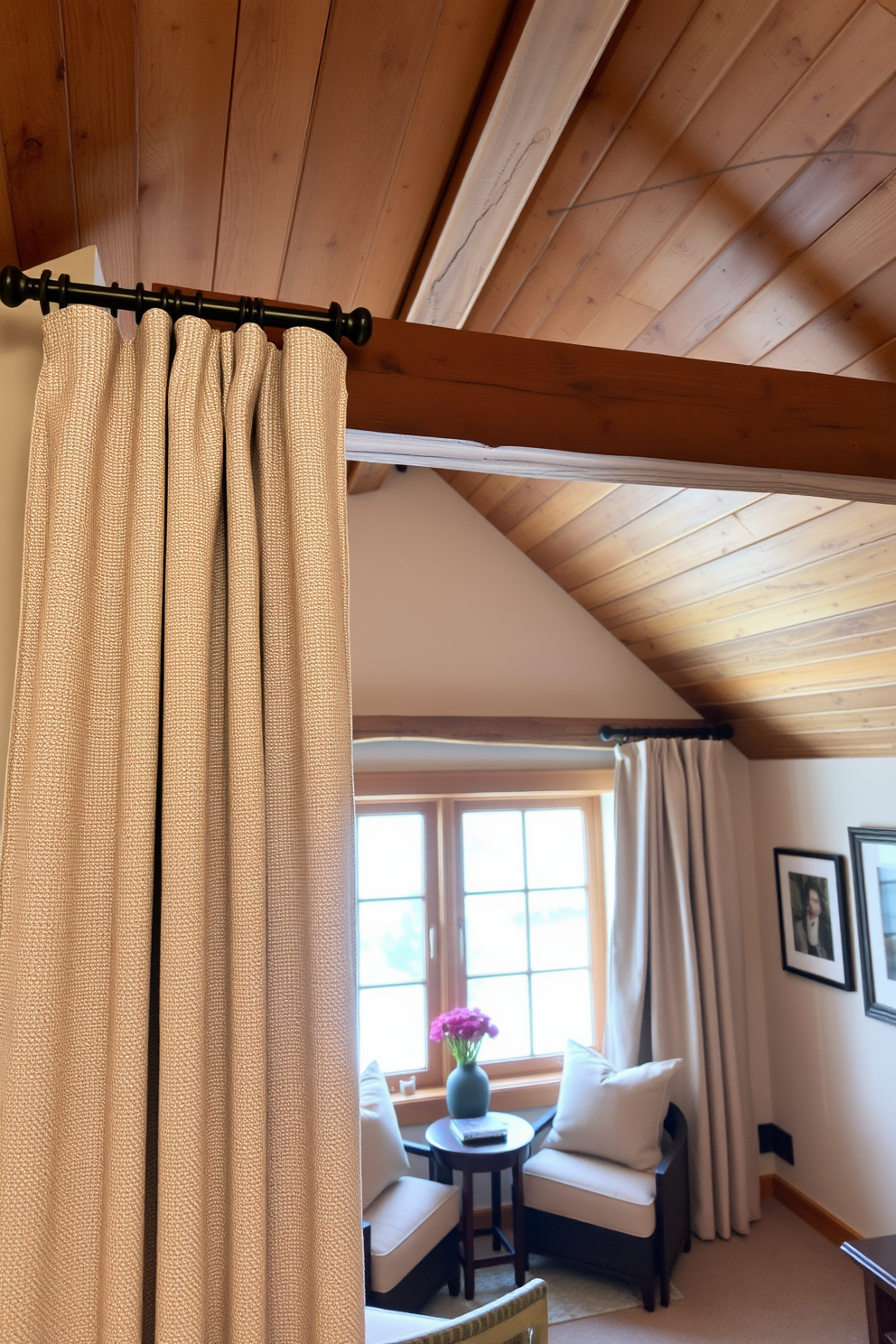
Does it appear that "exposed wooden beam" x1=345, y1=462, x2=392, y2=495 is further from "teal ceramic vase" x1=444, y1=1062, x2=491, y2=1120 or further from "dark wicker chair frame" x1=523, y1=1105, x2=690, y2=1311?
"dark wicker chair frame" x1=523, y1=1105, x2=690, y2=1311

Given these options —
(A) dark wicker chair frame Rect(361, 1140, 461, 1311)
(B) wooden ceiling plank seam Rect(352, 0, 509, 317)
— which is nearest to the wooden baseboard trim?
(A) dark wicker chair frame Rect(361, 1140, 461, 1311)

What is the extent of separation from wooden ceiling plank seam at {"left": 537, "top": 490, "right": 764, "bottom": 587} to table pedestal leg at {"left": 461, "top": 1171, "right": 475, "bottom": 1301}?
2327 millimetres

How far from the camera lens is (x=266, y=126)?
1245 millimetres

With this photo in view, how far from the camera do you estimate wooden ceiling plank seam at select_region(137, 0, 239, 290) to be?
3.43ft

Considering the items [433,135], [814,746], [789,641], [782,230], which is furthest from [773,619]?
[433,135]

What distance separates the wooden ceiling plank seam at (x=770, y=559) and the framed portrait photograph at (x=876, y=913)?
3.81ft

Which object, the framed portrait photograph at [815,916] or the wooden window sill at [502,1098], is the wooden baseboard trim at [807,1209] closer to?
the framed portrait photograph at [815,916]

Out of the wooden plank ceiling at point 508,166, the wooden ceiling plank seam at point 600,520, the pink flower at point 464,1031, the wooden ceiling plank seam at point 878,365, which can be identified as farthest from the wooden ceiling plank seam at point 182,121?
the pink flower at point 464,1031

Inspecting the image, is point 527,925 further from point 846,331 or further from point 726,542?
point 846,331

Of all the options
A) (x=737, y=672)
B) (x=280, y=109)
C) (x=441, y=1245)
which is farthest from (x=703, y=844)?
(x=280, y=109)

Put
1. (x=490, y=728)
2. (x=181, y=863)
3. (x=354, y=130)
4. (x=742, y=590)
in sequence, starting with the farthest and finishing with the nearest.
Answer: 1. (x=490, y=728)
2. (x=742, y=590)
3. (x=354, y=130)
4. (x=181, y=863)

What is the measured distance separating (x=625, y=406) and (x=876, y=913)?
2.77 metres

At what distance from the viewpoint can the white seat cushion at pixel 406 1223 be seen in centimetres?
271

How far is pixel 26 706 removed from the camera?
877mm
